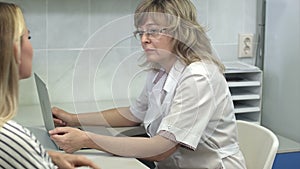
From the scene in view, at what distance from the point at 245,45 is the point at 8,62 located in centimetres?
181

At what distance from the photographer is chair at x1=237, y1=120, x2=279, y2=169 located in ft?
5.00

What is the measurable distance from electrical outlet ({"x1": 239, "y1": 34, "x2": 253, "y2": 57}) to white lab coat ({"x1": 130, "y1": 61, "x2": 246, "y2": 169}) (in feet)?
3.26

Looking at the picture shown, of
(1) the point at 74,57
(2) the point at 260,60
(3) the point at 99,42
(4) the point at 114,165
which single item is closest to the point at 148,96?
(3) the point at 99,42

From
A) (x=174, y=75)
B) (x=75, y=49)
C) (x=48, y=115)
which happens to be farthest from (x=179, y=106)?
(x=75, y=49)

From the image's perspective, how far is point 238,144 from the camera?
5.59 ft

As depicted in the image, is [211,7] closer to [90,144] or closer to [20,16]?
[90,144]

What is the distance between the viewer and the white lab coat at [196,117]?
4.79ft

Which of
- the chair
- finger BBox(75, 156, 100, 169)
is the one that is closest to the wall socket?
the chair

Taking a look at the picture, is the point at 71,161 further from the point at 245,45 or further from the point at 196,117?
the point at 245,45

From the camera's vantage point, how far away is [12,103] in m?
1.01

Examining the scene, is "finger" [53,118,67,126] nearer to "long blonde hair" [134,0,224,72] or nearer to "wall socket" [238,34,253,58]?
"long blonde hair" [134,0,224,72]

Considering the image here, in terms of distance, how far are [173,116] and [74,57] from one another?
984mm

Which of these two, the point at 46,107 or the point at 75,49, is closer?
the point at 46,107

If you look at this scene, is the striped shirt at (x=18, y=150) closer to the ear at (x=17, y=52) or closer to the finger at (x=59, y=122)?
the ear at (x=17, y=52)
